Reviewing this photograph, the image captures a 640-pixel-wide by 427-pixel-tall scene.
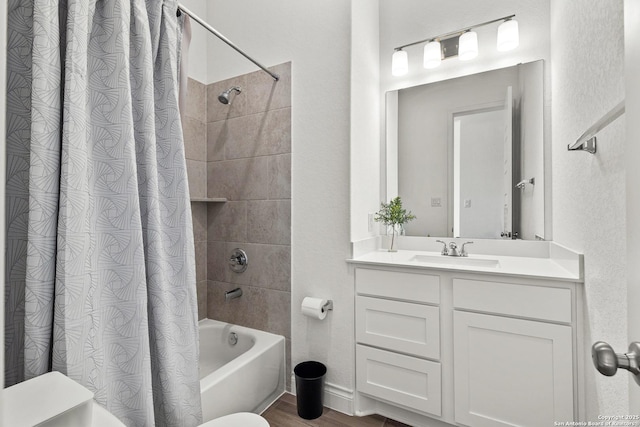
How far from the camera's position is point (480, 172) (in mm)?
1929

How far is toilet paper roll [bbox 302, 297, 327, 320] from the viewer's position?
176 cm

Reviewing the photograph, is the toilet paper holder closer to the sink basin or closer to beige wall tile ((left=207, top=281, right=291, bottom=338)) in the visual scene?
beige wall tile ((left=207, top=281, right=291, bottom=338))

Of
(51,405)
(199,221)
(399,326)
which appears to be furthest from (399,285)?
(199,221)

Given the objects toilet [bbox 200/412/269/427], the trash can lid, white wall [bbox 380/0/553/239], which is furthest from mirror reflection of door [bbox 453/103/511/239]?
toilet [bbox 200/412/269/427]

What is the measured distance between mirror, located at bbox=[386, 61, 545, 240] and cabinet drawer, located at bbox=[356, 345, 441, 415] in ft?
2.73

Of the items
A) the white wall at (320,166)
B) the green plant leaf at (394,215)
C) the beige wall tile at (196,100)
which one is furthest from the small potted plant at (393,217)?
the beige wall tile at (196,100)

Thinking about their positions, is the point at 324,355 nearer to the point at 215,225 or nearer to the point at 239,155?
the point at 215,225

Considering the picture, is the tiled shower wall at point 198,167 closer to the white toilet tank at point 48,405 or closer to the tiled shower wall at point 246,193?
the tiled shower wall at point 246,193

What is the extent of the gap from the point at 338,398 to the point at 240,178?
1.49m

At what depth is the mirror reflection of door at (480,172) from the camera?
1878mm

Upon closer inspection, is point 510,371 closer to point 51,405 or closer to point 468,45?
point 51,405

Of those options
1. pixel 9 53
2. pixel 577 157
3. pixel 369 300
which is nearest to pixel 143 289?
pixel 9 53

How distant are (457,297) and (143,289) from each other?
1.33m

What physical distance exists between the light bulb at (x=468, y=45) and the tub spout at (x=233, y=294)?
2.06m
